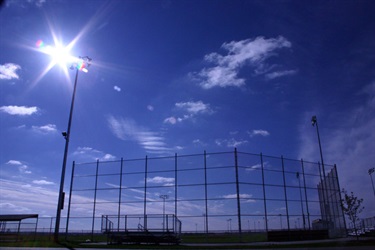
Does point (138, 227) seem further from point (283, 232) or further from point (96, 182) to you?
point (283, 232)

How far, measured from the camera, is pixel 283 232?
2450cm

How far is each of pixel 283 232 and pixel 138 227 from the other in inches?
444

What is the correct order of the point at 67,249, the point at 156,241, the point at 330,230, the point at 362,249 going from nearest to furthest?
the point at 362,249 → the point at 67,249 → the point at 156,241 → the point at 330,230

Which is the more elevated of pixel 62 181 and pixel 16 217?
pixel 62 181

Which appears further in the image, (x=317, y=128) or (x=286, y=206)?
(x=317, y=128)

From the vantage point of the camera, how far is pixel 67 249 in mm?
15781

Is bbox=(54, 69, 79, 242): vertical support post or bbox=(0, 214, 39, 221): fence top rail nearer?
bbox=(54, 69, 79, 242): vertical support post

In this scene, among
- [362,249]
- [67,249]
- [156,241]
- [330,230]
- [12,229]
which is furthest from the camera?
[12,229]

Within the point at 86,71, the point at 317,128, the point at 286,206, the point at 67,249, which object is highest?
the point at 86,71

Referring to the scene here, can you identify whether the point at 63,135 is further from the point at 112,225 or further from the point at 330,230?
the point at 330,230

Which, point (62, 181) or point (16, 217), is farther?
point (16, 217)

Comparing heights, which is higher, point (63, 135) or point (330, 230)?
point (63, 135)

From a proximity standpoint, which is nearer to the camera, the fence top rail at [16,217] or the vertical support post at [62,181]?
the vertical support post at [62,181]

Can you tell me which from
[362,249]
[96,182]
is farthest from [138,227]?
[362,249]
